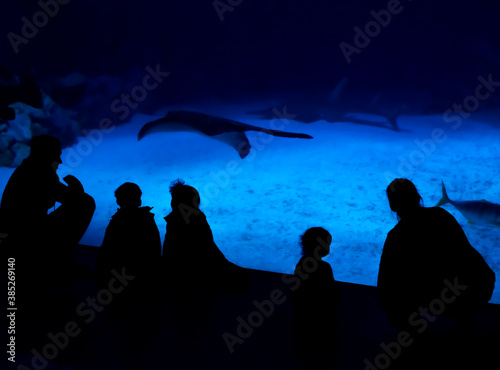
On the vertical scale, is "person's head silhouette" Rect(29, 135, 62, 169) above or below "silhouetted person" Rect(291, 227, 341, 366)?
above

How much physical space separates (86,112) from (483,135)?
31.8 ft

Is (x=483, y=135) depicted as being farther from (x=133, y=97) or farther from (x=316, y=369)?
(x=133, y=97)

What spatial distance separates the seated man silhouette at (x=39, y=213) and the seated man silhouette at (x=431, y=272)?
1852mm

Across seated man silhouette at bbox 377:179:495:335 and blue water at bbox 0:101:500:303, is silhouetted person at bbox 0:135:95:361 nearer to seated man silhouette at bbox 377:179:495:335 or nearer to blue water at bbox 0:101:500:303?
seated man silhouette at bbox 377:179:495:335

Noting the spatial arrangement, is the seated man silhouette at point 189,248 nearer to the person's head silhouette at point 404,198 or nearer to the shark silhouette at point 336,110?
the person's head silhouette at point 404,198

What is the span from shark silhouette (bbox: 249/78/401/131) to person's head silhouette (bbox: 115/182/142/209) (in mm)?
7794

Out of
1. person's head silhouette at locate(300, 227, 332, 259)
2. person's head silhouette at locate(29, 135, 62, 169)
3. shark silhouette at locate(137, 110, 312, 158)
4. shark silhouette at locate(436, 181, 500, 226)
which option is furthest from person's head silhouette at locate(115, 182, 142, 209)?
→ shark silhouette at locate(137, 110, 312, 158)

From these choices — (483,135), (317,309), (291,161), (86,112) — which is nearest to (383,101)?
(483,135)

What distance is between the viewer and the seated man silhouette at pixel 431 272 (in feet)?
→ 4.91

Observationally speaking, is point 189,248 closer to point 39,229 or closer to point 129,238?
point 129,238

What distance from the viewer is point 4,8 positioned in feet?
27.3

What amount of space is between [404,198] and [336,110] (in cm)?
838

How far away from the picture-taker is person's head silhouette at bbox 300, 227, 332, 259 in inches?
71.8

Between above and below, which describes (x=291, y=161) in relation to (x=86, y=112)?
below
